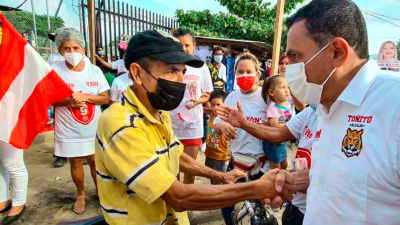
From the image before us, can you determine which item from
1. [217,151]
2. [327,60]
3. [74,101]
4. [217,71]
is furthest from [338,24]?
[217,71]

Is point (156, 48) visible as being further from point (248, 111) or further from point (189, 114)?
point (189, 114)

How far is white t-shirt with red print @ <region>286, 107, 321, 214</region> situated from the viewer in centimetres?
185

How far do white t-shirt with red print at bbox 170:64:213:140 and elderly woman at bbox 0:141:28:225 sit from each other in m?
1.90

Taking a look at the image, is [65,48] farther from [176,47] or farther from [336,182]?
[336,182]

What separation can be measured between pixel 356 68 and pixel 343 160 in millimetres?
399

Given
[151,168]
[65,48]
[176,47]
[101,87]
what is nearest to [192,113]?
[101,87]

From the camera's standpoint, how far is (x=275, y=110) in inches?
103

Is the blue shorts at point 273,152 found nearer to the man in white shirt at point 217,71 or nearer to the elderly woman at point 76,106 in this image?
the elderly woman at point 76,106

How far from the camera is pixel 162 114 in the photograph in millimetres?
1803

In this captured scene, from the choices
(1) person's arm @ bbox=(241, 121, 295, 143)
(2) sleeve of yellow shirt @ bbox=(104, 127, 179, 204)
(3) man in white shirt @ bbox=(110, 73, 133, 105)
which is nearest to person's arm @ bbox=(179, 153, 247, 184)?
(1) person's arm @ bbox=(241, 121, 295, 143)

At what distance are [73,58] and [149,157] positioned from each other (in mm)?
2475

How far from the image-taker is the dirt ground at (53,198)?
3322 mm

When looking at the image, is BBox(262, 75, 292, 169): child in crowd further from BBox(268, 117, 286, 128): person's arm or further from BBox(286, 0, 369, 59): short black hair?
BBox(286, 0, 369, 59): short black hair

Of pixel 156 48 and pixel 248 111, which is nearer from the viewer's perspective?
pixel 156 48
